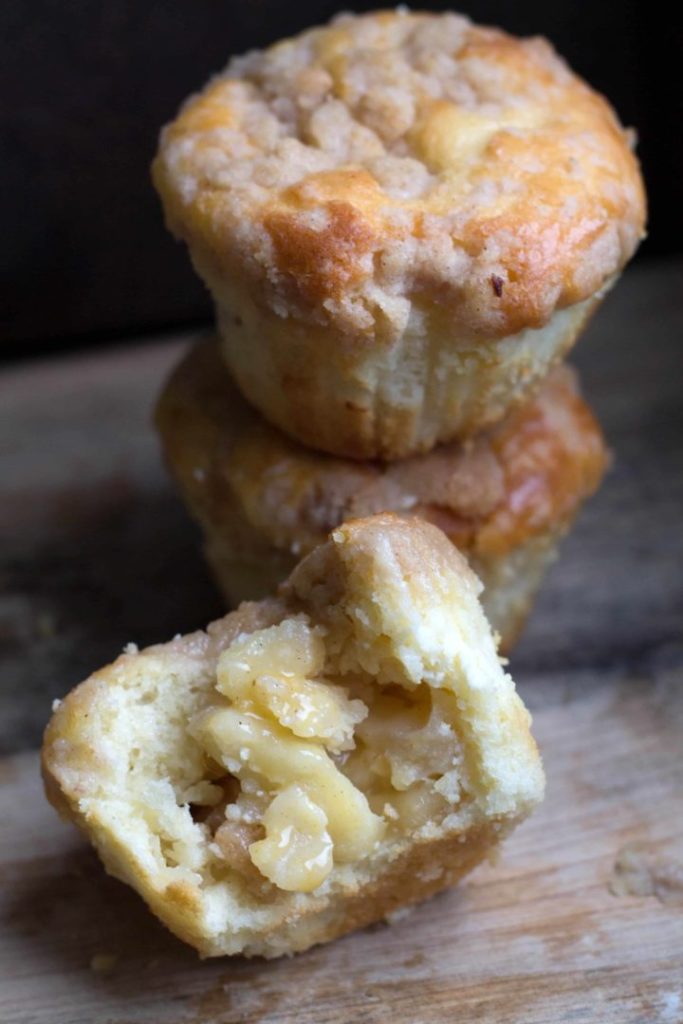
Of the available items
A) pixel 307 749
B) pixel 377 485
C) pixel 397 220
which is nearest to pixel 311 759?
pixel 307 749

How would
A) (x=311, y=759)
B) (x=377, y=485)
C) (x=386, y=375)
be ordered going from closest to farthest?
1. (x=311, y=759)
2. (x=386, y=375)
3. (x=377, y=485)

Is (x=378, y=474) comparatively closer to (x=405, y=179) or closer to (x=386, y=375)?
(x=386, y=375)

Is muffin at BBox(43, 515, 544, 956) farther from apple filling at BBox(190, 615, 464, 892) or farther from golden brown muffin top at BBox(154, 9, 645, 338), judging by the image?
golden brown muffin top at BBox(154, 9, 645, 338)

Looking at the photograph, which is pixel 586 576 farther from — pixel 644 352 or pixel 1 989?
pixel 1 989

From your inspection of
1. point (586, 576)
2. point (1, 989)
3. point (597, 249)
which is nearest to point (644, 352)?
point (586, 576)

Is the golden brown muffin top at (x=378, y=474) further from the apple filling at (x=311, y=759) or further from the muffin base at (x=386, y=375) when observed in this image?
the apple filling at (x=311, y=759)

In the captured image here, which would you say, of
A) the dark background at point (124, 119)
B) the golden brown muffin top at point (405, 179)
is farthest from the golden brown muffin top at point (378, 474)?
the dark background at point (124, 119)
